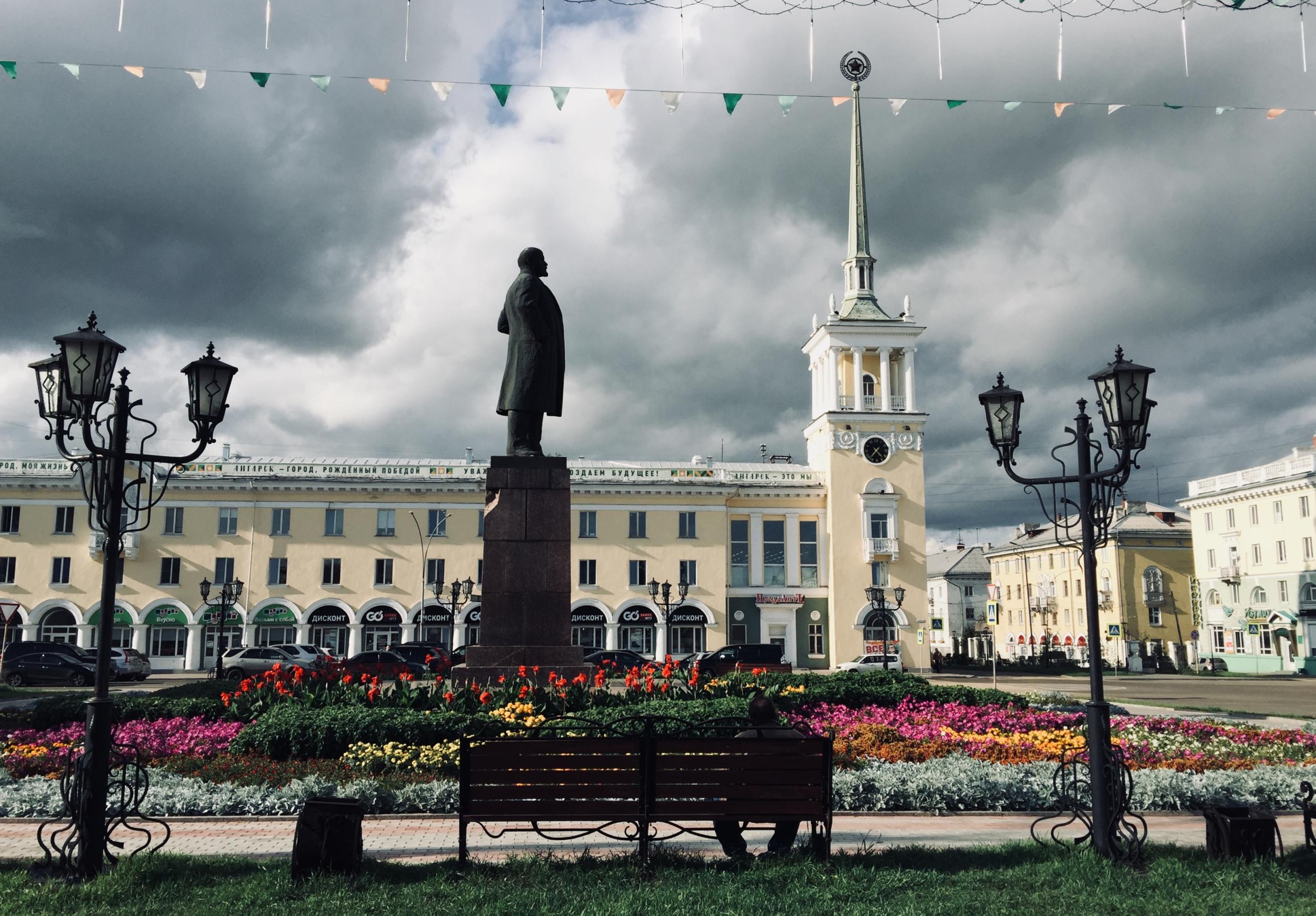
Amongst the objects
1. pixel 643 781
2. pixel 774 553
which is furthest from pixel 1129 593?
pixel 643 781

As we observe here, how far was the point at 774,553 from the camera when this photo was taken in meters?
54.0

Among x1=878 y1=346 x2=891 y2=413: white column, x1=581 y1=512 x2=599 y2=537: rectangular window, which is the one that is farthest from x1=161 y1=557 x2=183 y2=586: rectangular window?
x1=878 y1=346 x2=891 y2=413: white column

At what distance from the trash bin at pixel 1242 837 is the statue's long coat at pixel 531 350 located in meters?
10.3

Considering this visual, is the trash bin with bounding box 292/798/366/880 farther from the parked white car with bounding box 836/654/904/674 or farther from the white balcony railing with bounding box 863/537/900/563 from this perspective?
the white balcony railing with bounding box 863/537/900/563

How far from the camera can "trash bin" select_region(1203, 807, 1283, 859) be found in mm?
7227

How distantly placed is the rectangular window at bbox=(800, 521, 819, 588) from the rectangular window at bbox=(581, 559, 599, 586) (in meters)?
11.0

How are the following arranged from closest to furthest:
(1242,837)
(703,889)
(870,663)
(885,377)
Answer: (703,889)
(1242,837)
(870,663)
(885,377)

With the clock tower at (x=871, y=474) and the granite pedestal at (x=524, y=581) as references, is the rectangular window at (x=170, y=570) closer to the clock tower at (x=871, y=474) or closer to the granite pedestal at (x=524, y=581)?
the clock tower at (x=871, y=474)

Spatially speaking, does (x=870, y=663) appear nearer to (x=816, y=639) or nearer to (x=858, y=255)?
(x=816, y=639)

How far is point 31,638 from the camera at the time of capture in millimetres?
48500

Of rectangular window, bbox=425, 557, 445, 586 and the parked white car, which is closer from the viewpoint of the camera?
the parked white car

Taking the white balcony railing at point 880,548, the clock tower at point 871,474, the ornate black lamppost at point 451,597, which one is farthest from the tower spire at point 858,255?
the ornate black lamppost at point 451,597

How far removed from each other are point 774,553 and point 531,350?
1589 inches

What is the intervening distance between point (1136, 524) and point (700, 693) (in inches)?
2638
